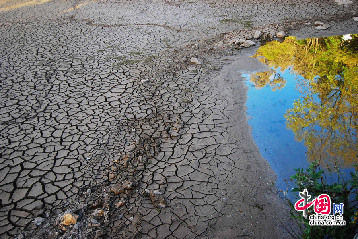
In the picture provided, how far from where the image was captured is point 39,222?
318cm

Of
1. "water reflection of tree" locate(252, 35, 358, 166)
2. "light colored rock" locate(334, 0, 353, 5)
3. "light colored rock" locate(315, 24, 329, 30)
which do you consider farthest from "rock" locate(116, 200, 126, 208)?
"light colored rock" locate(334, 0, 353, 5)

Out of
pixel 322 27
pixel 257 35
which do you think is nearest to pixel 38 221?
pixel 257 35

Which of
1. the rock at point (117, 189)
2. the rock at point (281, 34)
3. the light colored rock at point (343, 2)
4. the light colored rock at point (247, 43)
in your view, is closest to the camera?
the rock at point (117, 189)

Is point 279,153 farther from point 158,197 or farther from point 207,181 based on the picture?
point 158,197

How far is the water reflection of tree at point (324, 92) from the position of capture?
4.42 m

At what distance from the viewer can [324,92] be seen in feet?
18.9

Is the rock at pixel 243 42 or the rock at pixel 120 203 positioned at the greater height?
the rock at pixel 243 42

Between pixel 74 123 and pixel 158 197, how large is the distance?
2.24 metres

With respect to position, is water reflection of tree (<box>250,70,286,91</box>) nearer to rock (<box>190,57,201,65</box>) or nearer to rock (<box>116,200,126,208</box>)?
rock (<box>190,57,201,65</box>)

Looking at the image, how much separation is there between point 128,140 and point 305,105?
336 centimetres

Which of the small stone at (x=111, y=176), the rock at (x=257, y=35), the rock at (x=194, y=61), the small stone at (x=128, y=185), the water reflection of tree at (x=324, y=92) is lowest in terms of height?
the water reflection of tree at (x=324, y=92)

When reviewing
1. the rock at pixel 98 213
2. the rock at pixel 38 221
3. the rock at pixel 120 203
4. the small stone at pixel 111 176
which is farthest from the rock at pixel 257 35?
the rock at pixel 38 221

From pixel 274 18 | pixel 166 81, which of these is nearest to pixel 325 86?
pixel 166 81

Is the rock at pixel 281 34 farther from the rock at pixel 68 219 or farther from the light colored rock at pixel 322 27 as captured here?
the rock at pixel 68 219
